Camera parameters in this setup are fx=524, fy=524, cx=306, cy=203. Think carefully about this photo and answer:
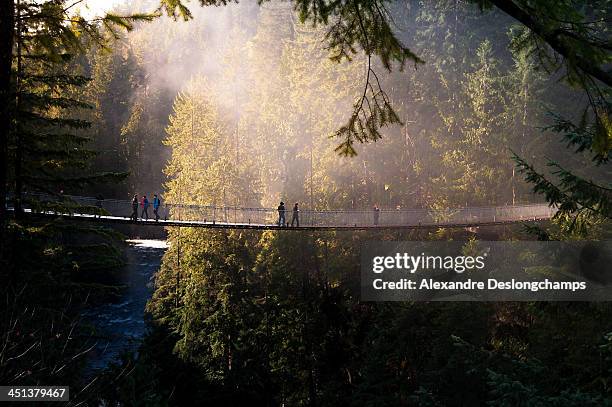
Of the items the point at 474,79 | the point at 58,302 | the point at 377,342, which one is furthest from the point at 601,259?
the point at 474,79

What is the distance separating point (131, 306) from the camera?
29.8 meters

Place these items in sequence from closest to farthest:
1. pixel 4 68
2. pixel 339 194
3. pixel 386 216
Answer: pixel 4 68 → pixel 386 216 → pixel 339 194

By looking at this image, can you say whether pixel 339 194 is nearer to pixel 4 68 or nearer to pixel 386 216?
pixel 386 216

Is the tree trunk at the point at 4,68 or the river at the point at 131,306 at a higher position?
the tree trunk at the point at 4,68

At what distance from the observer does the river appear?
23.9m

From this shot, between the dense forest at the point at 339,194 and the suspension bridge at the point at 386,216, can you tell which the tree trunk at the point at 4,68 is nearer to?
the dense forest at the point at 339,194

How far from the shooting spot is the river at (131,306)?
23.9m

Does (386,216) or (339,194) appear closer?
(386,216)

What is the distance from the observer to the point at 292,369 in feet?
74.5

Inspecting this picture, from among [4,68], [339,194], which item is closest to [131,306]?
[339,194]

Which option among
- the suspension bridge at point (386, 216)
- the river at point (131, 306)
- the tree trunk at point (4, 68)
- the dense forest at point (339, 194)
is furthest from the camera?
the river at point (131, 306)

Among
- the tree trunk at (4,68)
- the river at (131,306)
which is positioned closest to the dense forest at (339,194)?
the river at (131,306)

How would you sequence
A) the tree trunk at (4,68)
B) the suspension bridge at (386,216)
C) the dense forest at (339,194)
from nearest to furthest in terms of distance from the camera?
the tree trunk at (4,68) < the suspension bridge at (386,216) < the dense forest at (339,194)

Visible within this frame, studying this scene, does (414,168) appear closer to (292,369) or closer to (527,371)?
(292,369)
